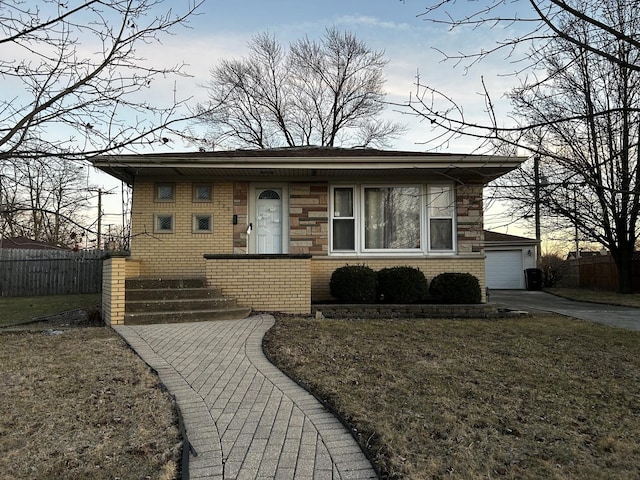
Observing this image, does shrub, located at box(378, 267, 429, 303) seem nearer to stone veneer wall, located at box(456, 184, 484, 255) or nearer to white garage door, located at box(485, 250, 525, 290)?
stone veneer wall, located at box(456, 184, 484, 255)

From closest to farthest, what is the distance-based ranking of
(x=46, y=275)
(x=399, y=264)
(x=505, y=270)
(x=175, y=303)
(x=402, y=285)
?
(x=175, y=303) → (x=402, y=285) → (x=399, y=264) → (x=46, y=275) → (x=505, y=270)

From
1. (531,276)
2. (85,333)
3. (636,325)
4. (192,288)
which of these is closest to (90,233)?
(85,333)

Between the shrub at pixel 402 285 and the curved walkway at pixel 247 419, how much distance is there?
13.9 feet

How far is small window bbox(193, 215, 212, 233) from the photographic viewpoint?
1023 centimetres

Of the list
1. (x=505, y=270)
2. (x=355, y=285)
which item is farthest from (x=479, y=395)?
(x=505, y=270)

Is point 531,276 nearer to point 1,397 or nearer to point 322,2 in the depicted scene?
point 322,2

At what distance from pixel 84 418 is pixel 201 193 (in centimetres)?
736

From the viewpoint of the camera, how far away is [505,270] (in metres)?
23.6

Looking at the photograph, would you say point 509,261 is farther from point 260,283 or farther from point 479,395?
point 479,395

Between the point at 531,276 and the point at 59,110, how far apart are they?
2287 cm

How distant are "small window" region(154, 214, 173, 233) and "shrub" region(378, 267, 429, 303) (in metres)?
4.82

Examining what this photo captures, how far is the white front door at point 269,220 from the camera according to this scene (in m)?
10.5

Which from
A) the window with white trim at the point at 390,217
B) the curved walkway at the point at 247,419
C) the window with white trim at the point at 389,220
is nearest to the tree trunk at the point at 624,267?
the window with white trim at the point at 389,220

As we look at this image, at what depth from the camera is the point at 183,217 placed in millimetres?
10219
